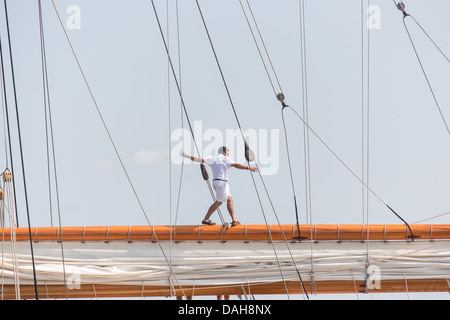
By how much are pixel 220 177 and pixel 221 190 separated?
209 mm

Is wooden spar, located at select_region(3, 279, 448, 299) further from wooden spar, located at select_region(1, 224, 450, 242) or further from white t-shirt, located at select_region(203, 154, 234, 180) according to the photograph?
white t-shirt, located at select_region(203, 154, 234, 180)

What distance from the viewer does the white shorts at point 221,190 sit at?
1127 centimetres

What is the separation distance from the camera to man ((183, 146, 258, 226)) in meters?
11.3

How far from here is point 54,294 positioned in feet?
35.6

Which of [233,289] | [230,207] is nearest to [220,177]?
[230,207]

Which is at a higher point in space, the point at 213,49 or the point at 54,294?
the point at 213,49

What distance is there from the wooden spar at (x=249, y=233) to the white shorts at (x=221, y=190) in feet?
1.46

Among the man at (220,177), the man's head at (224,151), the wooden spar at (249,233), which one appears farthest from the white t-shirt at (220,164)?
the wooden spar at (249,233)

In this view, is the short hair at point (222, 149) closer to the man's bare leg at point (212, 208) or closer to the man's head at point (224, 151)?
the man's head at point (224, 151)

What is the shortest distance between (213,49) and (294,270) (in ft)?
11.3

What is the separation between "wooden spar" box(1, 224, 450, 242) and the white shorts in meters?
0.44

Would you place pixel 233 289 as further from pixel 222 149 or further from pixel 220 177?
pixel 222 149
